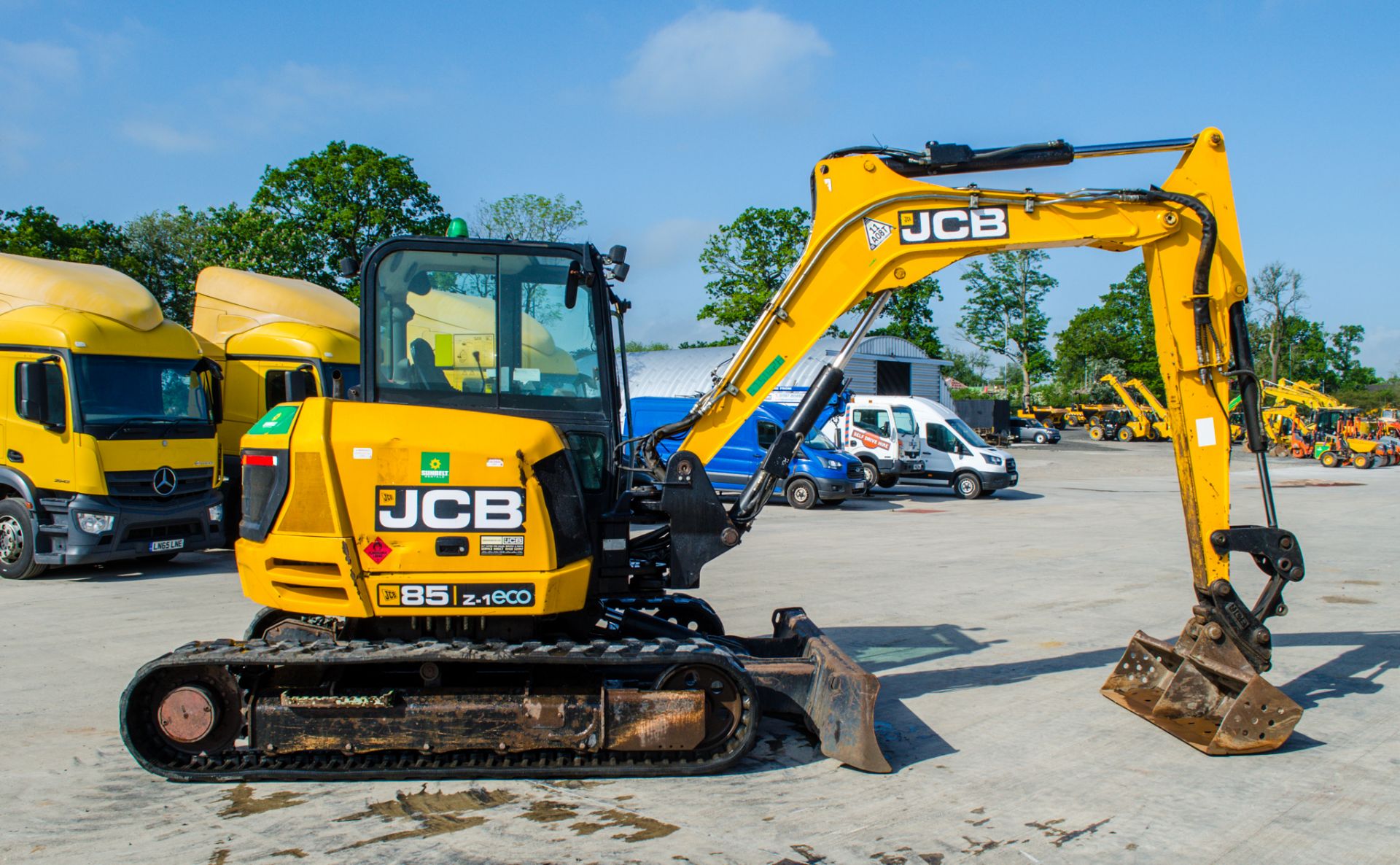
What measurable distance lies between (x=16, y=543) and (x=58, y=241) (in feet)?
91.7

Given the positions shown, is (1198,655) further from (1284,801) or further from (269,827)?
(269,827)

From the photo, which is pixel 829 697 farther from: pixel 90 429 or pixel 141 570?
pixel 141 570

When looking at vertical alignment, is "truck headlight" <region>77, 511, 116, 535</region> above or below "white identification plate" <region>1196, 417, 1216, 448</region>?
below

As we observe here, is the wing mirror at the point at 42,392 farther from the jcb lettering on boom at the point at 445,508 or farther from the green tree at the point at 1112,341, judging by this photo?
the green tree at the point at 1112,341

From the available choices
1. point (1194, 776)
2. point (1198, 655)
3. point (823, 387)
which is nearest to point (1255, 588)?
point (1198, 655)

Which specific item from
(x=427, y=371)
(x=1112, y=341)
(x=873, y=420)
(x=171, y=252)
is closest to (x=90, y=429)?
(x=427, y=371)

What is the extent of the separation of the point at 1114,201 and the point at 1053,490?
2076 cm

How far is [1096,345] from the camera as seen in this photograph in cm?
7794

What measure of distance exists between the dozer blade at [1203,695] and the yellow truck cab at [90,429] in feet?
35.4

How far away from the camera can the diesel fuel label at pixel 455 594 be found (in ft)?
17.3

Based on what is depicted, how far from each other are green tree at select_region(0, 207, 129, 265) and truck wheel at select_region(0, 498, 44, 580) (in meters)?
22.3

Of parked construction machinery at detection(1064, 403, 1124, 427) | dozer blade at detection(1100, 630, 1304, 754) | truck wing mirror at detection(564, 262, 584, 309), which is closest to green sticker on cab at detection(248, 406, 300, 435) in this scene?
truck wing mirror at detection(564, 262, 584, 309)

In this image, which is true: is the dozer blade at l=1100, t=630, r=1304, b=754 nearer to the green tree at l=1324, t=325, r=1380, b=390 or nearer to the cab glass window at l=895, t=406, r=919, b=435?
the cab glass window at l=895, t=406, r=919, b=435

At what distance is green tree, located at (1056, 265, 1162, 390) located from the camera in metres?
77.6
